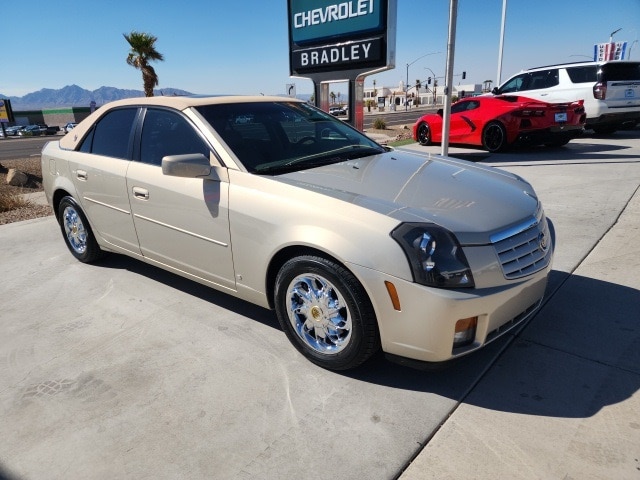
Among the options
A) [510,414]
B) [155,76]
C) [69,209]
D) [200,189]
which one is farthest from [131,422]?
[155,76]

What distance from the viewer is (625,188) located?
6484 millimetres

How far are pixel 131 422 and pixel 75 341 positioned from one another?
1.11 metres

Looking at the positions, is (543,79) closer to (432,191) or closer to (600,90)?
(600,90)

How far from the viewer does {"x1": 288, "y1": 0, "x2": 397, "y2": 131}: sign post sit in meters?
8.31

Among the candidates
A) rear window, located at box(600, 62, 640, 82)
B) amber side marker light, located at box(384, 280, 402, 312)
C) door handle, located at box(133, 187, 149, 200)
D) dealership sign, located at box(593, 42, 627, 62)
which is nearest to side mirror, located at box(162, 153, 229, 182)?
door handle, located at box(133, 187, 149, 200)

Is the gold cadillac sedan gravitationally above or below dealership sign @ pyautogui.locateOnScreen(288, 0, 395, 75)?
below

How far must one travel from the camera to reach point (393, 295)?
222cm

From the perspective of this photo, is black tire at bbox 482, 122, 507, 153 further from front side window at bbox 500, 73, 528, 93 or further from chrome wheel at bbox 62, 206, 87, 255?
chrome wheel at bbox 62, 206, 87, 255

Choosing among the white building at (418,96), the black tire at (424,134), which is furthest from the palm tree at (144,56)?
the white building at (418,96)

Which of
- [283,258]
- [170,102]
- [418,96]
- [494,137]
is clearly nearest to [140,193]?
[170,102]

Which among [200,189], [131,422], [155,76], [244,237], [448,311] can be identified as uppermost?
[155,76]

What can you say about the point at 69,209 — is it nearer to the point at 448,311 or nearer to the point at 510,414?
the point at 448,311

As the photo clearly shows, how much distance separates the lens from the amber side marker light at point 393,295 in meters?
2.21

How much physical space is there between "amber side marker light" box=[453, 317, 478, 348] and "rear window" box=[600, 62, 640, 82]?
435 inches
